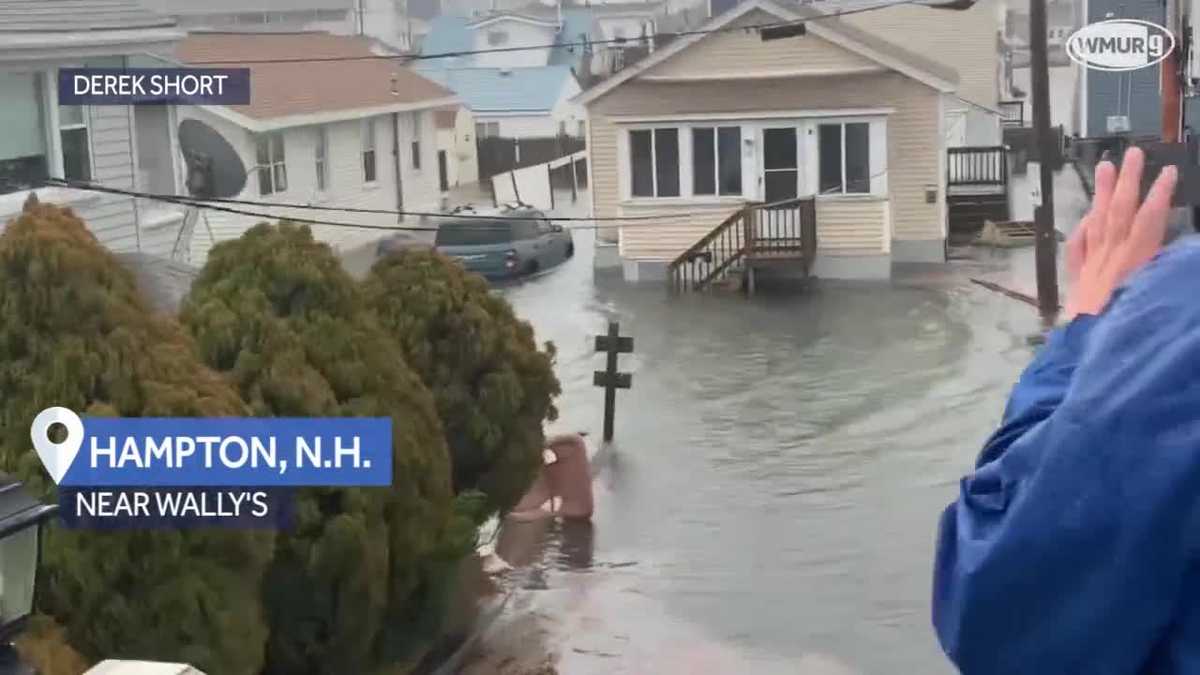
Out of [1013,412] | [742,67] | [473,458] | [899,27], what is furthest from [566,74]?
[1013,412]

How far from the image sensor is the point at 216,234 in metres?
28.9

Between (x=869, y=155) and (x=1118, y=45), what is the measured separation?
50.0 ft

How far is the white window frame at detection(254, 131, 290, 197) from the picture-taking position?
98.0ft

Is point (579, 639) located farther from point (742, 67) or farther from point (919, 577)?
point (742, 67)

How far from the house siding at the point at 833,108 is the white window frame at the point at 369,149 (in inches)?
257

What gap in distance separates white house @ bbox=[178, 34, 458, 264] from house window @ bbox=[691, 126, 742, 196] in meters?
5.94

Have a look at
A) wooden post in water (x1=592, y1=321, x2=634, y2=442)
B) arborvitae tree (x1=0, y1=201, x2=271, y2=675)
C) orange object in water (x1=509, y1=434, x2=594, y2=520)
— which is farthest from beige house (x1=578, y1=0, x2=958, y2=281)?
arborvitae tree (x1=0, y1=201, x2=271, y2=675)

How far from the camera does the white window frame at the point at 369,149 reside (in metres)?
34.0

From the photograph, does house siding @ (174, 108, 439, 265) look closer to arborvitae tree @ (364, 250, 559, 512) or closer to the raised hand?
arborvitae tree @ (364, 250, 559, 512)

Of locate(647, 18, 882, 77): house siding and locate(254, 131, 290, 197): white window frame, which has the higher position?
locate(647, 18, 882, 77): house siding

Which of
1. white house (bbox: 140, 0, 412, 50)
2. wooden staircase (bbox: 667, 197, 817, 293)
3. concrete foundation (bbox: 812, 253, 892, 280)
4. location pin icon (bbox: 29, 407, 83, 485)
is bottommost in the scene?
concrete foundation (bbox: 812, 253, 892, 280)

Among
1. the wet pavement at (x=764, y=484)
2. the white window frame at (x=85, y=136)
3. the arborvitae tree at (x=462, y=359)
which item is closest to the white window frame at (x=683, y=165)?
the wet pavement at (x=764, y=484)

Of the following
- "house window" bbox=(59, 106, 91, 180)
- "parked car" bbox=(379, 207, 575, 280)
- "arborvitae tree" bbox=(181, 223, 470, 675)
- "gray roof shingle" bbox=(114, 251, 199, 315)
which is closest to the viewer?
"arborvitae tree" bbox=(181, 223, 470, 675)

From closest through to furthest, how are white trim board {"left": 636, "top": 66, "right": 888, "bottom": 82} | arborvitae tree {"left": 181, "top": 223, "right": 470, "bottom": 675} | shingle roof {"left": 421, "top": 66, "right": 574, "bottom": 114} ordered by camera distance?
arborvitae tree {"left": 181, "top": 223, "right": 470, "bottom": 675}, white trim board {"left": 636, "top": 66, "right": 888, "bottom": 82}, shingle roof {"left": 421, "top": 66, "right": 574, "bottom": 114}
